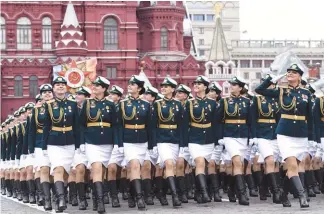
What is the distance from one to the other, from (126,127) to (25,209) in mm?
2441

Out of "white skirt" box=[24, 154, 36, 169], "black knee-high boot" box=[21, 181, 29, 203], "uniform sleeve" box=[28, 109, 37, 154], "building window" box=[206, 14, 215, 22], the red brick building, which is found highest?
"building window" box=[206, 14, 215, 22]

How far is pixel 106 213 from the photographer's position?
11836 millimetres

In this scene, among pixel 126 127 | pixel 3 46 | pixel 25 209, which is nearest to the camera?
pixel 126 127

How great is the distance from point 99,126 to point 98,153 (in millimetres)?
409

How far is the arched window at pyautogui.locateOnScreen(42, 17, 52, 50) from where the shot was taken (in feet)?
186

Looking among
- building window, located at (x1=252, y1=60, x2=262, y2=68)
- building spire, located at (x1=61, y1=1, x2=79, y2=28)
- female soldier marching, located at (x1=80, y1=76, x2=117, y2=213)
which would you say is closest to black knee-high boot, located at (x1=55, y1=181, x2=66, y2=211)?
female soldier marching, located at (x1=80, y1=76, x2=117, y2=213)

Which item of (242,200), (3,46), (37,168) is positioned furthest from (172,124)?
(3,46)

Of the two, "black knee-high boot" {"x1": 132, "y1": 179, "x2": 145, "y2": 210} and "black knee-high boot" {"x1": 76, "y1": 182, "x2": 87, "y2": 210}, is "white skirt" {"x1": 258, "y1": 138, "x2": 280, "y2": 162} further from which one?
"black knee-high boot" {"x1": 76, "y1": 182, "x2": 87, "y2": 210}

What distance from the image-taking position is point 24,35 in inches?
2223

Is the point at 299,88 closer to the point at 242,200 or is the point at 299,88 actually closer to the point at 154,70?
the point at 242,200

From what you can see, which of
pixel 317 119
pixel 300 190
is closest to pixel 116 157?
pixel 300 190

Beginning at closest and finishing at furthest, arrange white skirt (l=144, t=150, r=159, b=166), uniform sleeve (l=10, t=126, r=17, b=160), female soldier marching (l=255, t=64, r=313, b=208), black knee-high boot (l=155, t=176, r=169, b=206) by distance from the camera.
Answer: female soldier marching (l=255, t=64, r=313, b=208)
white skirt (l=144, t=150, r=159, b=166)
black knee-high boot (l=155, t=176, r=169, b=206)
uniform sleeve (l=10, t=126, r=17, b=160)

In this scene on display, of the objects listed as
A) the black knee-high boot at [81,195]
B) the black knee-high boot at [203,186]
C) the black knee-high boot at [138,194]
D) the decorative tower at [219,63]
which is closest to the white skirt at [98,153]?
the black knee-high boot at [138,194]

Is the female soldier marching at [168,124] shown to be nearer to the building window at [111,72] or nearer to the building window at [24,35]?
the building window at [24,35]
